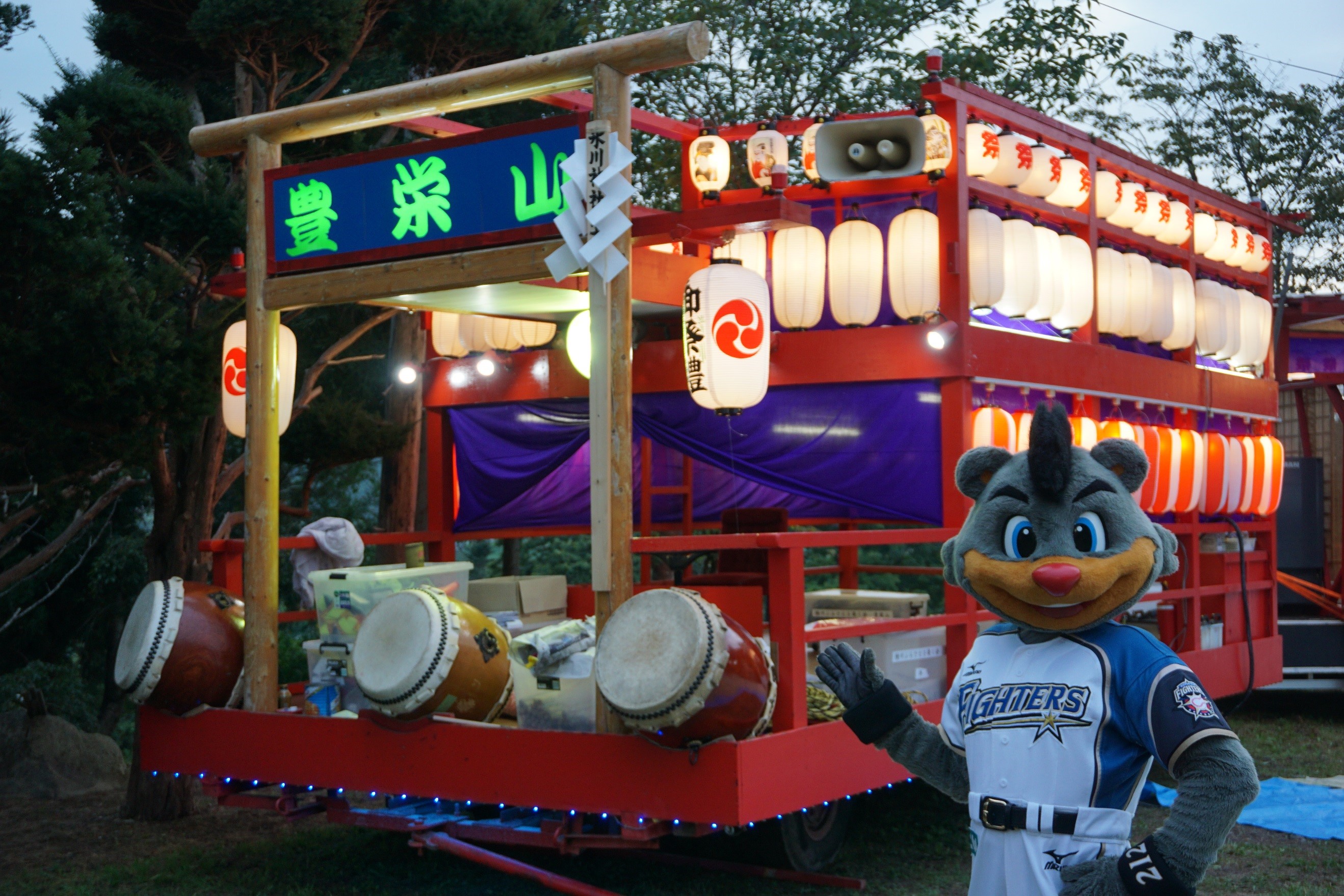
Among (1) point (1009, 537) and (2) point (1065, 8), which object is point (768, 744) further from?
(2) point (1065, 8)

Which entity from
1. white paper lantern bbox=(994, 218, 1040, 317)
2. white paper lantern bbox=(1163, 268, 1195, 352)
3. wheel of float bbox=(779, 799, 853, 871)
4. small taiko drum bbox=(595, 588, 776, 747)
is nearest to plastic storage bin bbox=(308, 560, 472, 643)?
small taiko drum bbox=(595, 588, 776, 747)

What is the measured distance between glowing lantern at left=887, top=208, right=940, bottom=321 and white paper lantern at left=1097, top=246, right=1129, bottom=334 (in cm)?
157

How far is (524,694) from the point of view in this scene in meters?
6.02

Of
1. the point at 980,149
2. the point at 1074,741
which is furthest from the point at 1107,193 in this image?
the point at 1074,741

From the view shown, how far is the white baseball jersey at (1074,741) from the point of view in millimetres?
2922

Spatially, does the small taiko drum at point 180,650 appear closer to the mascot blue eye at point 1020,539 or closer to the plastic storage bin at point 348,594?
the plastic storage bin at point 348,594

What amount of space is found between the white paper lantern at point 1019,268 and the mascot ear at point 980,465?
14.8 feet

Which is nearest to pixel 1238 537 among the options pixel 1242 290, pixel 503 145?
pixel 1242 290

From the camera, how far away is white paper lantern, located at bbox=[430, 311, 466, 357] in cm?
946

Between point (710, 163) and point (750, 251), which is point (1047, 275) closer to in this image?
point (750, 251)

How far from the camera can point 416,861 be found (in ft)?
23.8

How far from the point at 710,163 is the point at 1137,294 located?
120 inches

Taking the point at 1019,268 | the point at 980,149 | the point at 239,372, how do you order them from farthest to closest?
the point at 239,372, the point at 1019,268, the point at 980,149

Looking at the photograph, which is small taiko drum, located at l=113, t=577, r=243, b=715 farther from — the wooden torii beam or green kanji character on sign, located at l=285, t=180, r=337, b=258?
green kanji character on sign, located at l=285, t=180, r=337, b=258
